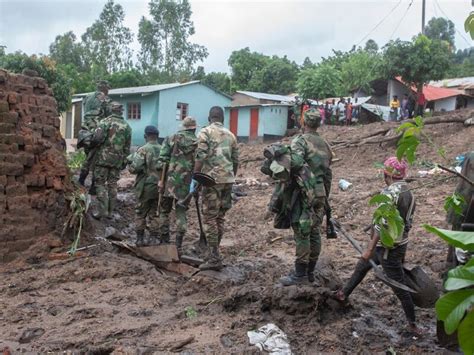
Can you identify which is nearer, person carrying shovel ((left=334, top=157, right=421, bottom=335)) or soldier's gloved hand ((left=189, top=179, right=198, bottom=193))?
person carrying shovel ((left=334, top=157, right=421, bottom=335))

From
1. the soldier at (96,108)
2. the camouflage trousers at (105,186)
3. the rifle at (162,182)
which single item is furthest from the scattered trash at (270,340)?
the soldier at (96,108)

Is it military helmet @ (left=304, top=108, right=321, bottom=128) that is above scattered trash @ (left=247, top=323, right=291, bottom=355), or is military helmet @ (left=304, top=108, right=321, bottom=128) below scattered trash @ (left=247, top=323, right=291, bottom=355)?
above

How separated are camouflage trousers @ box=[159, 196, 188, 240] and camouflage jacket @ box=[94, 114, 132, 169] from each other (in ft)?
5.00

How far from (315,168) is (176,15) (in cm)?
3876

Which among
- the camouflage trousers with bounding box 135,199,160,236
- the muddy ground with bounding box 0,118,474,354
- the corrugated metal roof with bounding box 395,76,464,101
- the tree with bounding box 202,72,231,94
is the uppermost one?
the tree with bounding box 202,72,231,94

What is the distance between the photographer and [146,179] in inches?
277

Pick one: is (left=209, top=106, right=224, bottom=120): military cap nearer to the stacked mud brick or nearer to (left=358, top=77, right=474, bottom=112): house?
the stacked mud brick

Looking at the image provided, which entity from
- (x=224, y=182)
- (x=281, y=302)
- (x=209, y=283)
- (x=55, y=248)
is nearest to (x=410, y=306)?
(x=281, y=302)

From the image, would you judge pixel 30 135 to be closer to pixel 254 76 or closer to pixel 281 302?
pixel 281 302

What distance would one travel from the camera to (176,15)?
41094 mm

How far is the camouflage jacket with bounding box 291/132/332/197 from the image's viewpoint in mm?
5039

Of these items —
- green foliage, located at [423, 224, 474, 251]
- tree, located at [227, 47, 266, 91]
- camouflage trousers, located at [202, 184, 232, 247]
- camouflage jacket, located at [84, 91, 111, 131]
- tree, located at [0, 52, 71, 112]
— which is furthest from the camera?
tree, located at [227, 47, 266, 91]

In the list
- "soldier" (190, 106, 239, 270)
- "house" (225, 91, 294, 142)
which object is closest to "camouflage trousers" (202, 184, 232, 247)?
"soldier" (190, 106, 239, 270)

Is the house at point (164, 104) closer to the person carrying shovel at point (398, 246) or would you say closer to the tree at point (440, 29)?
the person carrying shovel at point (398, 246)
